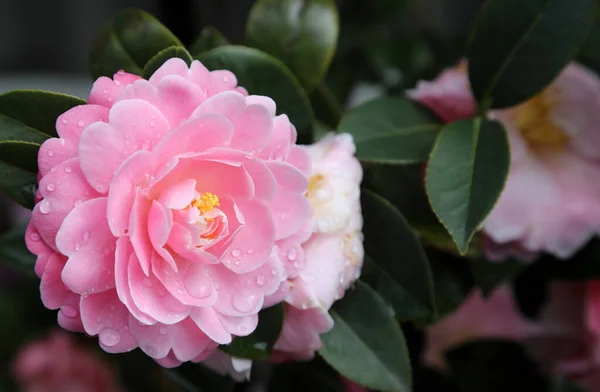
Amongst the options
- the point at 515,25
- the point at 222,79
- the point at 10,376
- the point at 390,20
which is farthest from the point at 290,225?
the point at 10,376

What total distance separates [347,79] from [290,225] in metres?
0.50

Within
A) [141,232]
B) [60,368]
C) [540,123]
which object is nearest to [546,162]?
[540,123]

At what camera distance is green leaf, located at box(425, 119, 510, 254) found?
1.29 ft

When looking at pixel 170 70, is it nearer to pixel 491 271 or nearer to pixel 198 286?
pixel 198 286

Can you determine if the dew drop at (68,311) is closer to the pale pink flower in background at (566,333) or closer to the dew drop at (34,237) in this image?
the dew drop at (34,237)

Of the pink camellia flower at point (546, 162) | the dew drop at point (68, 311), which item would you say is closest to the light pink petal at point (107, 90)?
the dew drop at point (68, 311)

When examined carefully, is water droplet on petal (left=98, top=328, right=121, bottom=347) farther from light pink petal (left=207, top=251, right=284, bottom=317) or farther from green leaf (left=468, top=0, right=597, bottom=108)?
green leaf (left=468, top=0, right=597, bottom=108)

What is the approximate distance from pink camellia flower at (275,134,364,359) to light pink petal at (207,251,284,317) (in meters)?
0.01

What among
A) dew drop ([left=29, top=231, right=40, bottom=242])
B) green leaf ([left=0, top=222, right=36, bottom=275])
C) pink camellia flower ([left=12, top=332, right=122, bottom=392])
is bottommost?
pink camellia flower ([left=12, top=332, right=122, bottom=392])

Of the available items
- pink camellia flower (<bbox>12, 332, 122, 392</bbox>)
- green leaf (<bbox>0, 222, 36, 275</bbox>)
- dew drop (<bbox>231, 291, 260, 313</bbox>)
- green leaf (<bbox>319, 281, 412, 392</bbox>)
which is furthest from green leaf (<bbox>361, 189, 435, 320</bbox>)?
pink camellia flower (<bbox>12, 332, 122, 392</bbox>)

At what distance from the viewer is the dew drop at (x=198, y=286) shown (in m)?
0.33

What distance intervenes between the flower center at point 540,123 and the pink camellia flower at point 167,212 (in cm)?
29

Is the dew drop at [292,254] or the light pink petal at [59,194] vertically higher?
the light pink petal at [59,194]

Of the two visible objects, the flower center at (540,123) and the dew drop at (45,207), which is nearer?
the dew drop at (45,207)
